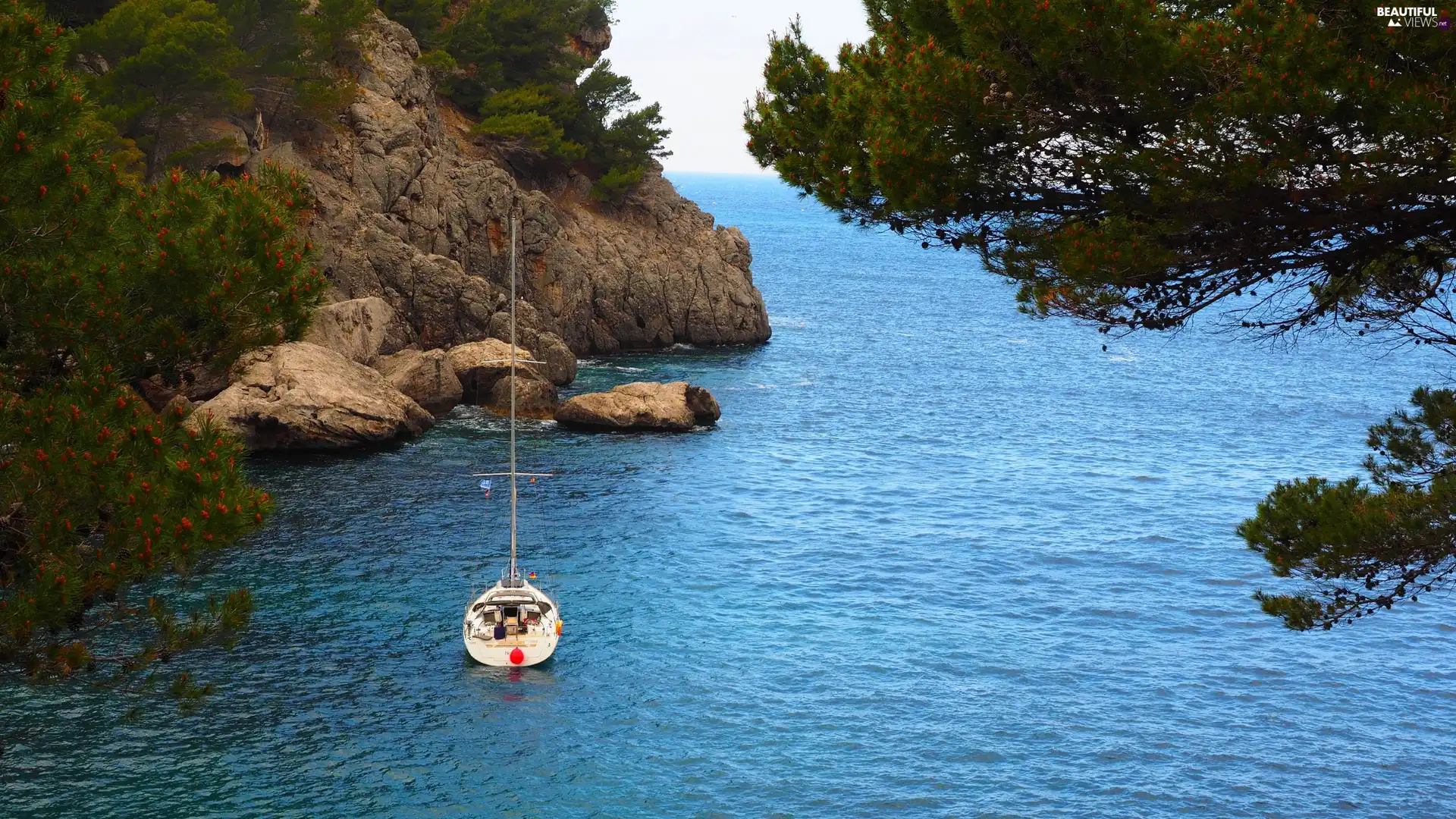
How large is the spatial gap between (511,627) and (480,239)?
5148cm

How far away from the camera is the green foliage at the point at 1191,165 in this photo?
14.7m

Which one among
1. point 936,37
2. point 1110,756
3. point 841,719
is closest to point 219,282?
point 936,37

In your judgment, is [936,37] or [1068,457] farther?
[1068,457]

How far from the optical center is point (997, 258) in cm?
2045

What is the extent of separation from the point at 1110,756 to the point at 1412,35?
85.4 feet

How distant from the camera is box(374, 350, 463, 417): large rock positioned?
70.8 meters

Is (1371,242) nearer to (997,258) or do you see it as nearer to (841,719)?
(997,258)

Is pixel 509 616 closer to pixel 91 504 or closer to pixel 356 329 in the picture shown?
pixel 91 504

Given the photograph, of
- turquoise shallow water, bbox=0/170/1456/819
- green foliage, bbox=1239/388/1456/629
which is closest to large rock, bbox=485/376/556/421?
turquoise shallow water, bbox=0/170/1456/819

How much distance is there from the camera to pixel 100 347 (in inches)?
691

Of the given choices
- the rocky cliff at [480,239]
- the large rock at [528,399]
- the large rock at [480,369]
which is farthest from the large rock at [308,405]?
the rocky cliff at [480,239]

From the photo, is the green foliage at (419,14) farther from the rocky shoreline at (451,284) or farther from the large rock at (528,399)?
the large rock at (528,399)

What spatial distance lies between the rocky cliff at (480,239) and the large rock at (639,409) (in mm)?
11024

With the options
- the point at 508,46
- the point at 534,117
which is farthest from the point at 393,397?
the point at 508,46
